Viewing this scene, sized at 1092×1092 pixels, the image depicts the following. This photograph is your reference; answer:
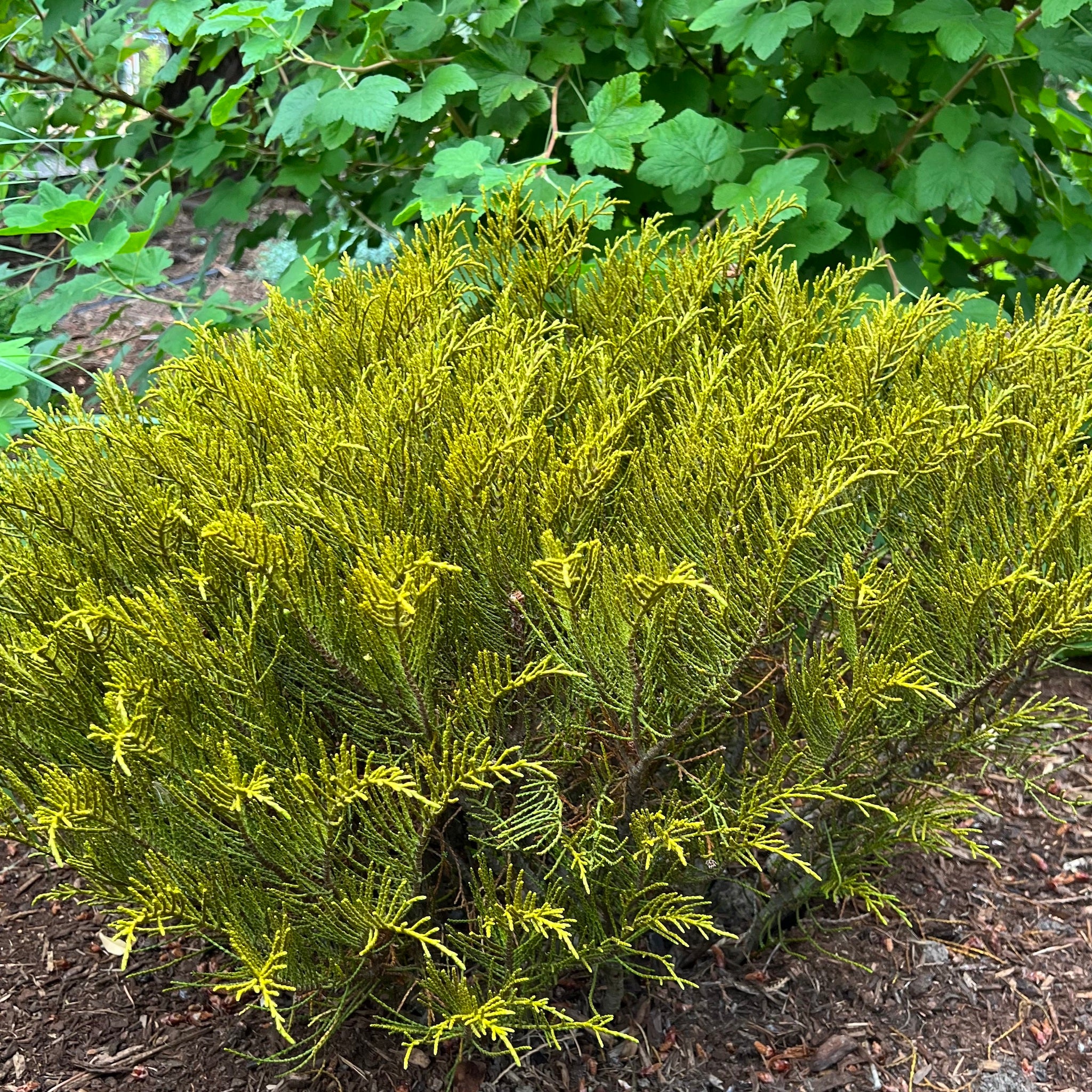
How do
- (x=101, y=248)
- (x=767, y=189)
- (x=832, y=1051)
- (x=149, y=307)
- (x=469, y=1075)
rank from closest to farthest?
(x=469, y=1075) → (x=832, y=1051) → (x=767, y=189) → (x=101, y=248) → (x=149, y=307)

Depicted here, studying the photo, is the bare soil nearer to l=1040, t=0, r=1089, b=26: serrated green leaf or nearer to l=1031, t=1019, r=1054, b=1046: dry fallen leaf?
l=1040, t=0, r=1089, b=26: serrated green leaf

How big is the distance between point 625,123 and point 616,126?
23 mm

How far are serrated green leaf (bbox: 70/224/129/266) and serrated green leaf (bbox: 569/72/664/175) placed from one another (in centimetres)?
119

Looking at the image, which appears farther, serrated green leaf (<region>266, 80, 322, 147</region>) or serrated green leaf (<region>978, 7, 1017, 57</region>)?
serrated green leaf (<region>266, 80, 322, 147</region>)

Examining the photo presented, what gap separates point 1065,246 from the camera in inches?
99.3

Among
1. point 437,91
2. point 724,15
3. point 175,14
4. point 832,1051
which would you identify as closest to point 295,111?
point 437,91

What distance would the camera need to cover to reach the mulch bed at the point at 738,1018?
1.71 meters

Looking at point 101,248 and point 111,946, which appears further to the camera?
point 101,248

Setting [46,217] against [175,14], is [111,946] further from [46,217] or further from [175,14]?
[175,14]

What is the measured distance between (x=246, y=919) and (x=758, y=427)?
952 millimetres

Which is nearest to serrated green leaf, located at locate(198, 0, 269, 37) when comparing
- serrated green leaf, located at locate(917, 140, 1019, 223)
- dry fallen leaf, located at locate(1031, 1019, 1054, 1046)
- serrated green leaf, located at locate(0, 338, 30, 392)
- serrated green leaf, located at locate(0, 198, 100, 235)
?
serrated green leaf, located at locate(0, 198, 100, 235)

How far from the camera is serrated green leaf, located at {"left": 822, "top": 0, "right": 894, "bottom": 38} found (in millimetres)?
2098

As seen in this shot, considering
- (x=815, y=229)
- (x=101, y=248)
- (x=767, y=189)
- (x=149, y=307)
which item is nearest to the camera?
(x=767, y=189)

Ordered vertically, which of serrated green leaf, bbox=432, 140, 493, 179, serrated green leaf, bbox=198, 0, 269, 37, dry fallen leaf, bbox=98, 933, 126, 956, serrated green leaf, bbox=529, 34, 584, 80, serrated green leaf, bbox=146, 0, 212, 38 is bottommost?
dry fallen leaf, bbox=98, 933, 126, 956
